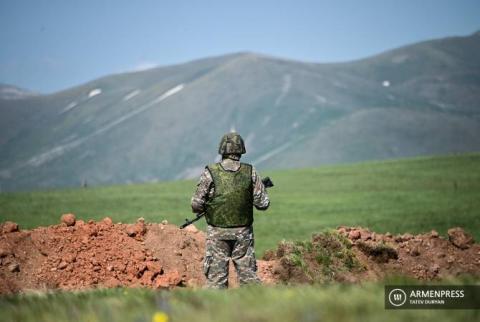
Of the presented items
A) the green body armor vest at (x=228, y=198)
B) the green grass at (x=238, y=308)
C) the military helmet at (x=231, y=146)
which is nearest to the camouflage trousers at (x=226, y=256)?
the green body armor vest at (x=228, y=198)

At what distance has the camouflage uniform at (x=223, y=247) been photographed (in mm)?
9062

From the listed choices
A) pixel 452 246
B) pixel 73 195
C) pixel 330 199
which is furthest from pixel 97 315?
pixel 73 195

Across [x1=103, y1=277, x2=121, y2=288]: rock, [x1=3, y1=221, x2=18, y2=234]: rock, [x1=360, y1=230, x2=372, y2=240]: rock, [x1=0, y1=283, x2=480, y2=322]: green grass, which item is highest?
[x1=0, y1=283, x2=480, y2=322]: green grass

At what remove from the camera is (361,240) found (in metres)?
14.9

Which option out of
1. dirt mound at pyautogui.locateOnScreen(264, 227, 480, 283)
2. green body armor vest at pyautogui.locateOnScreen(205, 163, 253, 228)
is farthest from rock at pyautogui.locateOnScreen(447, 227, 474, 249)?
green body armor vest at pyautogui.locateOnScreen(205, 163, 253, 228)

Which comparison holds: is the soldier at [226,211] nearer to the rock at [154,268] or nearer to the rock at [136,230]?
the rock at [154,268]

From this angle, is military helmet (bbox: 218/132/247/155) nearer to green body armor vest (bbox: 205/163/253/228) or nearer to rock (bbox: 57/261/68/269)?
green body armor vest (bbox: 205/163/253/228)

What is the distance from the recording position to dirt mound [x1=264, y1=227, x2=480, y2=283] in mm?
13570

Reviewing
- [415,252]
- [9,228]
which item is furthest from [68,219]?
[415,252]

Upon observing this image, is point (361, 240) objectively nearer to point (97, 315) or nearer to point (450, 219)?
point (97, 315)

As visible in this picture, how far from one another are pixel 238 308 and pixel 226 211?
5020mm

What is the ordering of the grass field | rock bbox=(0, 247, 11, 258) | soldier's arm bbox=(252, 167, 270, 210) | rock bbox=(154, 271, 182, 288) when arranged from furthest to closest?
rock bbox=(0, 247, 11, 258) < rock bbox=(154, 271, 182, 288) < soldier's arm bbox=(252, 167, 270, 210) < the grass field

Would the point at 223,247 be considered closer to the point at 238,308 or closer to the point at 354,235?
the point at 238,308

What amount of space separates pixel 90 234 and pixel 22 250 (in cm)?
139
